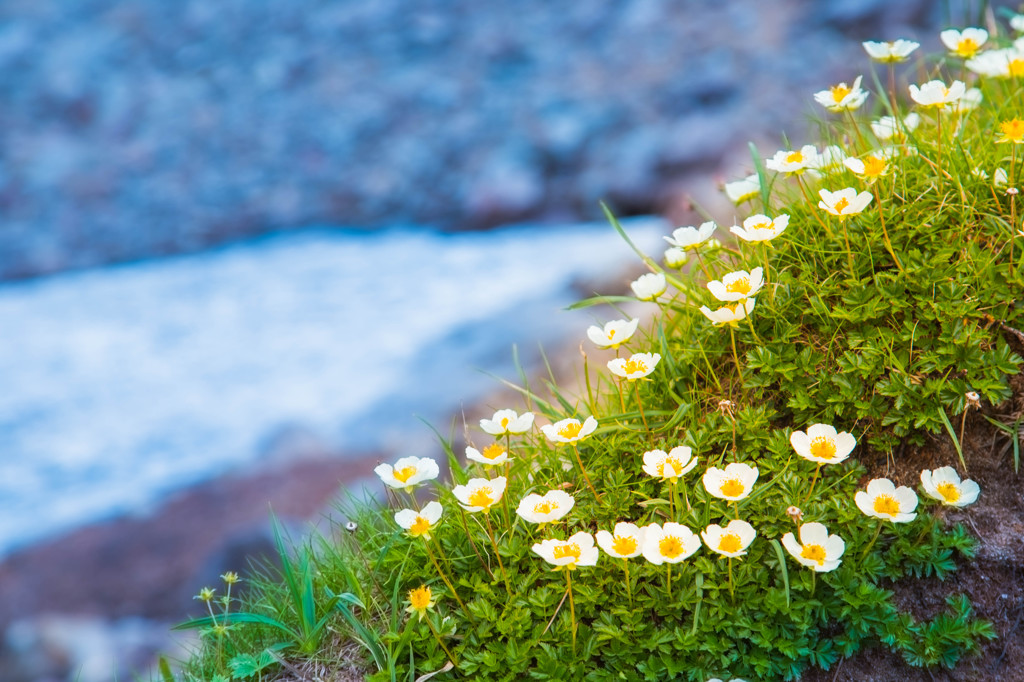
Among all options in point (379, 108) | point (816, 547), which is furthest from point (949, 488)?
point (379, 108)

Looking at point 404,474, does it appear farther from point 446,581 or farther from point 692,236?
point 692,236

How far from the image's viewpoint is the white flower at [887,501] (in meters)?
1.22

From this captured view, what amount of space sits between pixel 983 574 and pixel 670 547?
54 cm

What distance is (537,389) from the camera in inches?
159


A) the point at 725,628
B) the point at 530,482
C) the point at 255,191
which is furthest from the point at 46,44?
the point at 725,628

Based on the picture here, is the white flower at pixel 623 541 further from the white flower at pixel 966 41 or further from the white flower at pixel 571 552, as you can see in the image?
the white flower at pixel 966 41

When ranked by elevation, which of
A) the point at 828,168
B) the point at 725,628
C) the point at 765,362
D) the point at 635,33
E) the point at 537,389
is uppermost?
the point at 828,168

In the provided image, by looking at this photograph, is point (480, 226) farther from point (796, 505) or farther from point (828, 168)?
point (796, 505)

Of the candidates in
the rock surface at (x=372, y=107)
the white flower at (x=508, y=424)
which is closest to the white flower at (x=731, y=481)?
the white flower at (x=508, y=424)

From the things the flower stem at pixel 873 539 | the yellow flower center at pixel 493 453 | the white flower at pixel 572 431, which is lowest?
the flower stem at pixel 873 539

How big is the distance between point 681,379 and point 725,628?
531 mm

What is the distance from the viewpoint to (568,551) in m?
1.23

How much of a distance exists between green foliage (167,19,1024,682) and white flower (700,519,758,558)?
89 mm

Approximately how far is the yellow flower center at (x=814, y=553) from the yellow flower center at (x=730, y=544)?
9 cm
